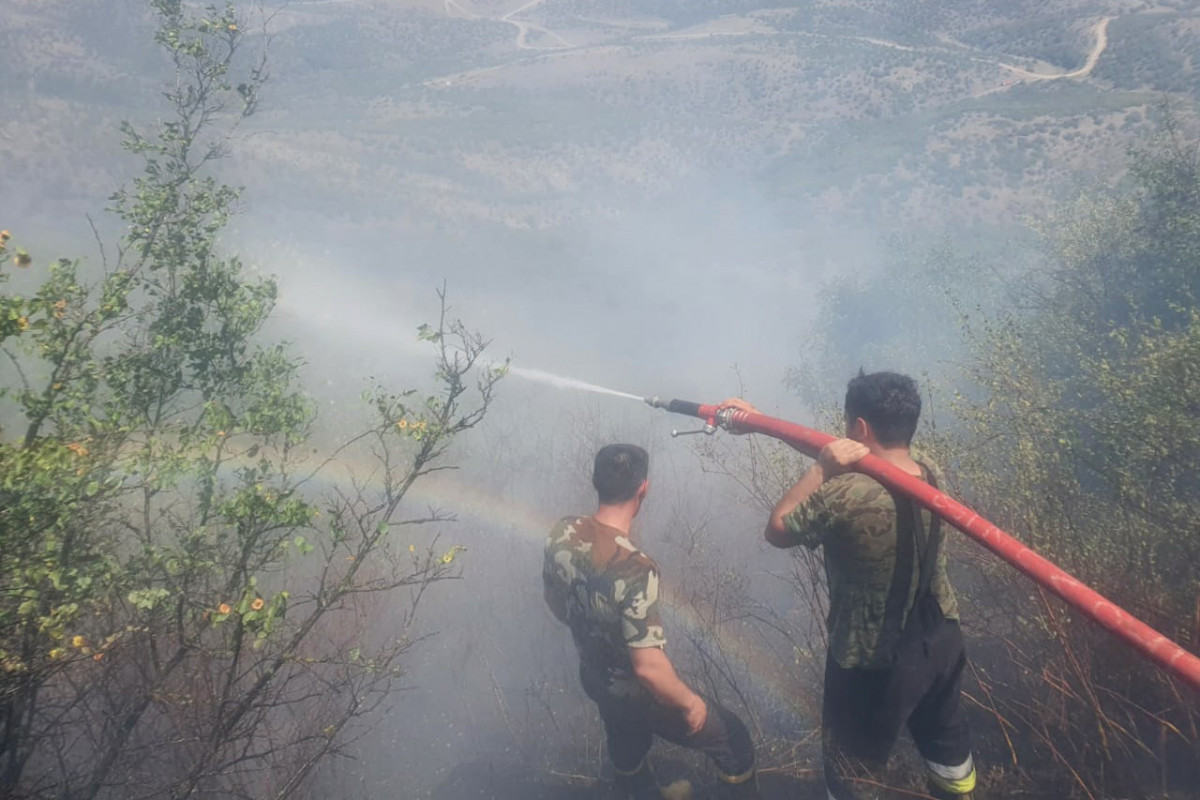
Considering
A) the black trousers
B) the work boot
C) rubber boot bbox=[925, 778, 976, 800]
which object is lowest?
the black trousers

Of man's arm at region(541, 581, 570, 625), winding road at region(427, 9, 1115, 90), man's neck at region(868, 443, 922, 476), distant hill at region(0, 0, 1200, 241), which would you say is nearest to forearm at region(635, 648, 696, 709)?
man's arm at region(541, 581, 570, 625)

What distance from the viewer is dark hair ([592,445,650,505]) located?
3762 millimetres

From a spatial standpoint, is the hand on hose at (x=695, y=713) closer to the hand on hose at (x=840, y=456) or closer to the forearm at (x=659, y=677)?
the forearm at (x=659, y=677)

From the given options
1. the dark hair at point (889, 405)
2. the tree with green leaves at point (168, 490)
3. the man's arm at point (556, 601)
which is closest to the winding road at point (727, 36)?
the dark hair at point (889, 405)

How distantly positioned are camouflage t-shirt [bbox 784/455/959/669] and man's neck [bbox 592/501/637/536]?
1003 millimetres

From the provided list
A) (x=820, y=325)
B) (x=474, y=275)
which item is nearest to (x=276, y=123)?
(x=474, y=275)

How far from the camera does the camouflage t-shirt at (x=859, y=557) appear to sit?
3.07 m

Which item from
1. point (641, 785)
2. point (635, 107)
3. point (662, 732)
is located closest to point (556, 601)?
point (662, 732)

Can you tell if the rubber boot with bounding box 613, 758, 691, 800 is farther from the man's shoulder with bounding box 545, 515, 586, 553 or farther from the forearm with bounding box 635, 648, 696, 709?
the man's shoulder with bounding box 545, 515, 586, 553

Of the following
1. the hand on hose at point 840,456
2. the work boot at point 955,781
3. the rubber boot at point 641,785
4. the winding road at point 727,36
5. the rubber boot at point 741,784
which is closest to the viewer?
the hand on hose at point 840,456

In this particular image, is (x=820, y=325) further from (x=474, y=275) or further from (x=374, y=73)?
(x=374, y=73)

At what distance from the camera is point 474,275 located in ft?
139

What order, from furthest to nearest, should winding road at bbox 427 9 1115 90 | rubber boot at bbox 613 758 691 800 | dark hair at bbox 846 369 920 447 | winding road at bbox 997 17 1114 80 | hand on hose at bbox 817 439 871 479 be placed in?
winding road at bbox 427 9 1115 90
winding road at bbox 997 17 1114 80
rubber boot at bbox 613 758 691 800
dark hair at bbox 846 369 920 447
hand on hose at bbox 817 439 871 479

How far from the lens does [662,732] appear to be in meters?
4.05
